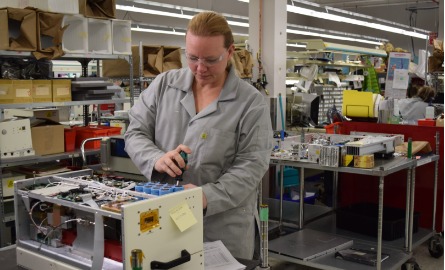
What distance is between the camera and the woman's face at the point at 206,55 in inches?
64.3

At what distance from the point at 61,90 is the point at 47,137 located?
1.37 ft

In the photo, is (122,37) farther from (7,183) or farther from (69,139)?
(7,183)

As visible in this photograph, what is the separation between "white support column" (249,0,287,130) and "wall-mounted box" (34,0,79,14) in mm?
2168

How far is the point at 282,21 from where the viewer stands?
5.60m

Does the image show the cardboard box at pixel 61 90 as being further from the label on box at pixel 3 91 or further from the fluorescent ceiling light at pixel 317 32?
the fluorescent ceiling light at pixel 317 32

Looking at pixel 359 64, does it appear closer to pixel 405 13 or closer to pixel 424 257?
pixel 424 257

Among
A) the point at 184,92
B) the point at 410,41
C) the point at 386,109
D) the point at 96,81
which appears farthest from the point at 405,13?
the point at 184,92

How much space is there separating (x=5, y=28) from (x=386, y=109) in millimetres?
3306

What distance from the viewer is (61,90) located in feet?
13.8

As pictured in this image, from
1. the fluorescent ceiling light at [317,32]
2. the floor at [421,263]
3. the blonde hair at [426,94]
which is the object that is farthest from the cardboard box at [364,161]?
the fluorescent ceiling light at [317,32]

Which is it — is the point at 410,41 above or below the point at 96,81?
above

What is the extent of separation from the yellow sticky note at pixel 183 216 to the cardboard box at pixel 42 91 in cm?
303

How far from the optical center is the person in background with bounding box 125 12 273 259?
1642mm

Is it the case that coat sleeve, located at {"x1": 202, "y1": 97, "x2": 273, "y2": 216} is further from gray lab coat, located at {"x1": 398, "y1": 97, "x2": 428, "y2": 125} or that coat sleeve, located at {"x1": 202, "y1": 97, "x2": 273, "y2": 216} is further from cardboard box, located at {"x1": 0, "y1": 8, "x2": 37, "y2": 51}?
gray lab coat, located at {"x1": 398, "y1": 97, "x2": 428, "y2": 125}
